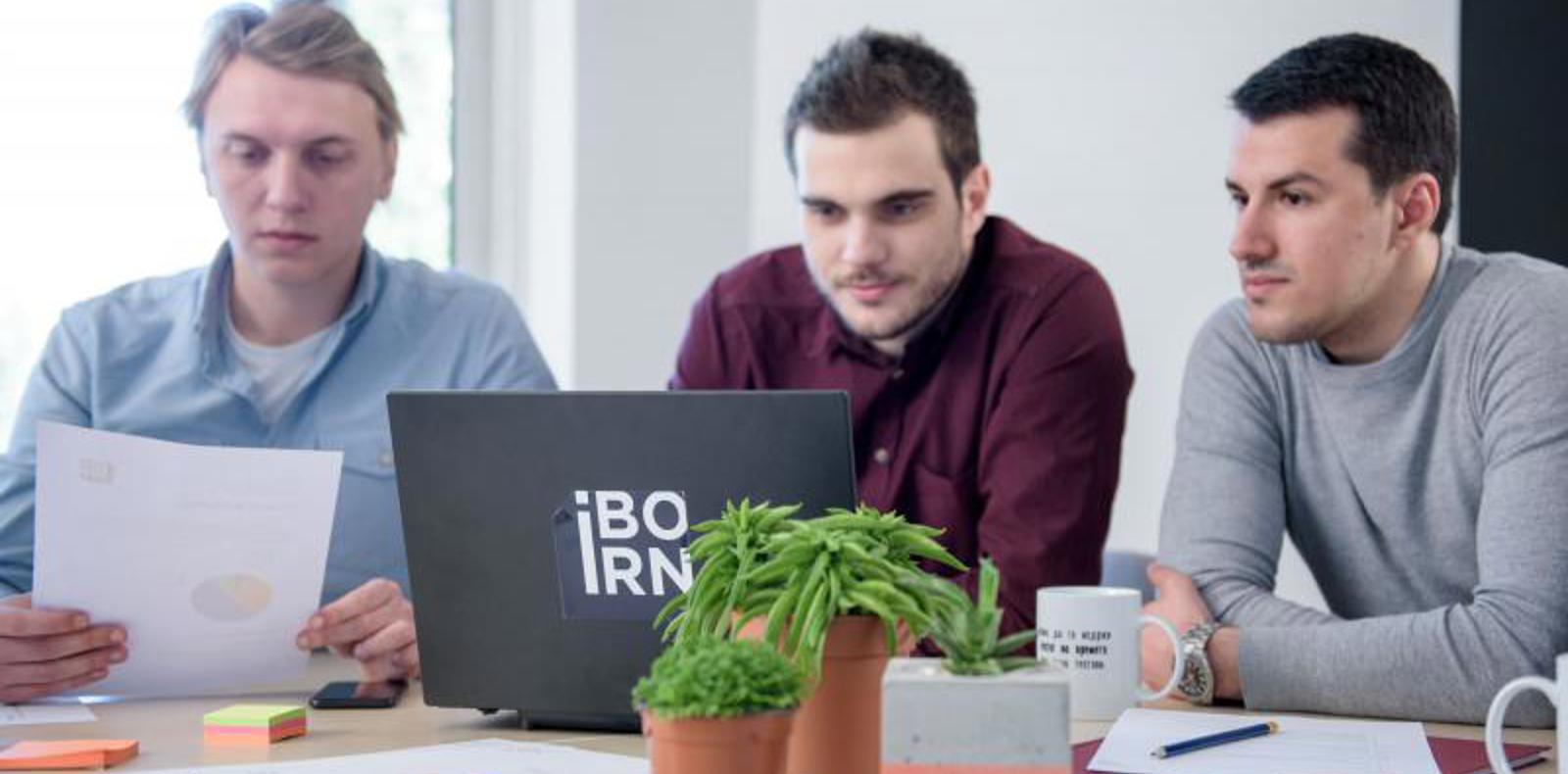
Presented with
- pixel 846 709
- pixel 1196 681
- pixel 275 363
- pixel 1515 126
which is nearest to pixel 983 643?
pixel 846 709

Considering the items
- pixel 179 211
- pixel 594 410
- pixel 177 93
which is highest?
pixel 177 93

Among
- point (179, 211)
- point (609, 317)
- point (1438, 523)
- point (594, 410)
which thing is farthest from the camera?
point (609, 317)

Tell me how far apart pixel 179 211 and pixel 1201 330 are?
6.25 feet

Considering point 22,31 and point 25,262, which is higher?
Answer: point 22,31

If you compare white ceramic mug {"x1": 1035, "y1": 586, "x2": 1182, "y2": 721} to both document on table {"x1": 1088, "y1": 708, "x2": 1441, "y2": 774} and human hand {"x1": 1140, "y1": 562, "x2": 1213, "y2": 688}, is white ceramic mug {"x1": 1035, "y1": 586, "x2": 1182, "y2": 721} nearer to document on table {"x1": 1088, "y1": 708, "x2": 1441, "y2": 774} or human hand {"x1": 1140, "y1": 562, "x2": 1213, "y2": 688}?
document on table {"x1": 1088, "y1": 708, "x2": 1441, "y2": 774}

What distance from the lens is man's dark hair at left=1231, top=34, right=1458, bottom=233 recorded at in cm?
204

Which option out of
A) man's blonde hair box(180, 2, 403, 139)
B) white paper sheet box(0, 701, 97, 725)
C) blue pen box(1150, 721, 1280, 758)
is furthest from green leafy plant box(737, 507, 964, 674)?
man's blonde hair box(180, 2, 403, 139)

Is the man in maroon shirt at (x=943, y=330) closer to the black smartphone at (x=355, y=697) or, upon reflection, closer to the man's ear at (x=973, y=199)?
the man's ear at (x=973, y=199)

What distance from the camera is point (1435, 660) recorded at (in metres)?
1.60

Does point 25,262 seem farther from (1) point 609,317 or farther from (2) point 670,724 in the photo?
(2) point 670,724

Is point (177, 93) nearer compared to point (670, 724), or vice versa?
point (670, 724)

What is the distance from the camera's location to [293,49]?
226 centimetres

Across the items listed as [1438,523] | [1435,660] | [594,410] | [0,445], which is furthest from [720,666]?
[0,445]

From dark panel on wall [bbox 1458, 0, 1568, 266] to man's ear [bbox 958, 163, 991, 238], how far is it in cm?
79
